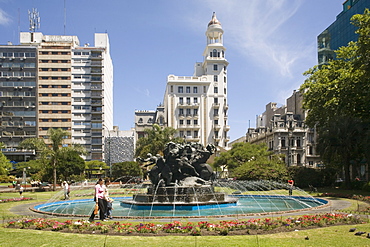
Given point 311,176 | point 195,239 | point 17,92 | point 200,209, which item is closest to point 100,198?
point 195,239

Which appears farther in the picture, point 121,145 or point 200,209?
point 121,145

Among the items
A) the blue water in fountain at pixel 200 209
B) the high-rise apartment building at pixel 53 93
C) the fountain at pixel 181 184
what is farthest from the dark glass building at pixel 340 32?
the high-rise apartment building at pixel 53 93

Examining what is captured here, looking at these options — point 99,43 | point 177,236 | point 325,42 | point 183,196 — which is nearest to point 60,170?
point 183,196

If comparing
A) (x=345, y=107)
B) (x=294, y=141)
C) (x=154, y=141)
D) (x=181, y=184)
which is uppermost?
(x=345, y=107)

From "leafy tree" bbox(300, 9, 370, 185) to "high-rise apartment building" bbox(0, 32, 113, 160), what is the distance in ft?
210

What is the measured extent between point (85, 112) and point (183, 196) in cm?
7563

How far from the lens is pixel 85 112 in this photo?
9300 centimetres

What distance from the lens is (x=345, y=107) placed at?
40062mm

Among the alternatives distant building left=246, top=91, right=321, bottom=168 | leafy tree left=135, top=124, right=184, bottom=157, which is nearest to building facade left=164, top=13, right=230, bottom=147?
distant building left=246, top=91, right=321, bottom=168

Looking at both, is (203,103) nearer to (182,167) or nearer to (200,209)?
(182,167)

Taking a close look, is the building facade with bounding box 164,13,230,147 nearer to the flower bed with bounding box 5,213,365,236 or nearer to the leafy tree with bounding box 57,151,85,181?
the leafy tree with bounding box 57,151,85,181

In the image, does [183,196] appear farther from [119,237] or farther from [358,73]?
[358,73]

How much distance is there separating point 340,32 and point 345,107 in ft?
142

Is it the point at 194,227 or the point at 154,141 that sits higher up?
the point at 154,141
